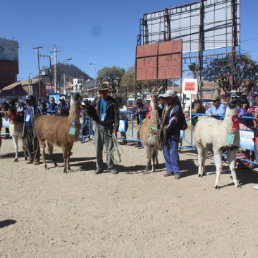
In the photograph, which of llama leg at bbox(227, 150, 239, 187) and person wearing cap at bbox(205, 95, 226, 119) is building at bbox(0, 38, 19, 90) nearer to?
person wearing cap at bbox(205, 95, 226, 119)

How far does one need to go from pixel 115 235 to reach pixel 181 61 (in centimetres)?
1788

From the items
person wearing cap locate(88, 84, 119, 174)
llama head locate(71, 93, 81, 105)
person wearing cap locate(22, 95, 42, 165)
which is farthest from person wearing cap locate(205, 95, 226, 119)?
person wearing cap locate(22, 95, 42, 165)

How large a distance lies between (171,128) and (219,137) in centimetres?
105

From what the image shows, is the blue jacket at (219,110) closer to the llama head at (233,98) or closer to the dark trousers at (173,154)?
the dark trousers at (173,154)

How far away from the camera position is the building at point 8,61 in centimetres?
5442

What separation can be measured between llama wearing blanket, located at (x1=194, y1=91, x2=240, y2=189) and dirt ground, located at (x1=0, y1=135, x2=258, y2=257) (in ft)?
1.59

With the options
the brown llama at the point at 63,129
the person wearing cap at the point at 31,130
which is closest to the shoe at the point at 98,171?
the brown llama at the point at 63,129

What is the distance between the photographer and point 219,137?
15.9 ft

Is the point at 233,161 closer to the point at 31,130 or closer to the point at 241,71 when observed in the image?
the point at 31,130

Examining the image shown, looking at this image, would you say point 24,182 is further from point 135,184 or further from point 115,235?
point 115,235

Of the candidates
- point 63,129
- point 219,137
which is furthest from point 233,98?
point 63,129

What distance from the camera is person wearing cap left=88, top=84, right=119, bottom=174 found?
5936 mm

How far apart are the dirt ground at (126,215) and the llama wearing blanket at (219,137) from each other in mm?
485

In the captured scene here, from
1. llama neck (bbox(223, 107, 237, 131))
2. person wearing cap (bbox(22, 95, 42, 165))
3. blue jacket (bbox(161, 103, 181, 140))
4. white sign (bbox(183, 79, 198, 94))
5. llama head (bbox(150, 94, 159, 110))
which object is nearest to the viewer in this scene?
llama neck (bbox(223, 107, 237, 131))
